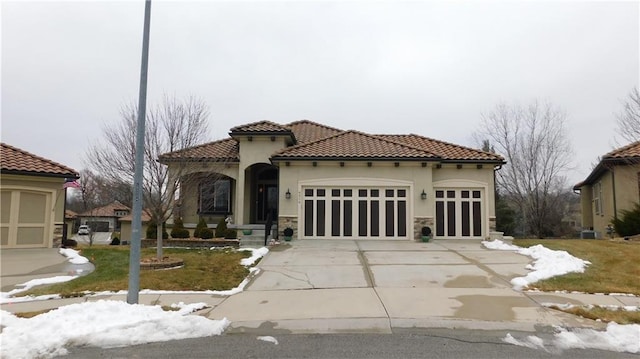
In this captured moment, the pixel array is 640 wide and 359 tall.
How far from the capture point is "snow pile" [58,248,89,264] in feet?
43.4

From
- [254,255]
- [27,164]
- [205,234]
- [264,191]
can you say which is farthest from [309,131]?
[27,164]

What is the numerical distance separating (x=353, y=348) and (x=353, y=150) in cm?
1353

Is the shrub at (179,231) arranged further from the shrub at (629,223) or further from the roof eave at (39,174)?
the shrub at (629,223)

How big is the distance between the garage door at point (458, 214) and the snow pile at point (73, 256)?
45.4ft

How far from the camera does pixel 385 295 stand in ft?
28.5

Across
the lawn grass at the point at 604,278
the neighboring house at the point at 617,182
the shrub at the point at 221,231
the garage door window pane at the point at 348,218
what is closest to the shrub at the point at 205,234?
the shrub at the point at 221,231

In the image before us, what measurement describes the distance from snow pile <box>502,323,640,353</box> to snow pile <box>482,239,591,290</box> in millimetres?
2803

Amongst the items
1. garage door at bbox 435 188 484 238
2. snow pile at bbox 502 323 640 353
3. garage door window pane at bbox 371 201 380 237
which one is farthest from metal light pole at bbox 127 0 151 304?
garage door at bbox 435 188 484 238

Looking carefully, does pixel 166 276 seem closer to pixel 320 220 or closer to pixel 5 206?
pixel 320 220

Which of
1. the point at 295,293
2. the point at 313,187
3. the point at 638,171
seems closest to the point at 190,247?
the point at 313,187

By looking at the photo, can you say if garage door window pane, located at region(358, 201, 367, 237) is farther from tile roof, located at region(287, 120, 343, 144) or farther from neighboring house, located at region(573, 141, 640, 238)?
neighboring house, located at region(573, 141, 640, 238)

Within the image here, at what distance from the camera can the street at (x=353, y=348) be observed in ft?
18.0

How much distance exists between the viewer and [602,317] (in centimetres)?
709

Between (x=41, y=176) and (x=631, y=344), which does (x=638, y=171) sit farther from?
(x=41, y=176)
